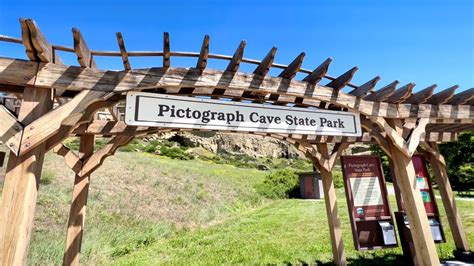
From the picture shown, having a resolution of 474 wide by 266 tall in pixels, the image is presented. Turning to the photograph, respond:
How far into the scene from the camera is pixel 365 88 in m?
3.94

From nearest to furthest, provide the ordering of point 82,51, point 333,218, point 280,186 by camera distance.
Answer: point 82,51
point 333,218
point 280,186

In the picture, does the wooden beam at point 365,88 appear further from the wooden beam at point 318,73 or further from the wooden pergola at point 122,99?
the wooden beam at point 318,73

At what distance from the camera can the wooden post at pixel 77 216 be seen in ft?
13.5

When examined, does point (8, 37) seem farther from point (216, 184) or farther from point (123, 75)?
point (216, 184)

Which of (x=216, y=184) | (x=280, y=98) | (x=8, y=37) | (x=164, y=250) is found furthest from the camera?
(x=216, y=184)

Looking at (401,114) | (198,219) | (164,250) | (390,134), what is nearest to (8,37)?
(390,134)

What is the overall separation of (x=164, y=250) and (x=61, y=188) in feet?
21.0

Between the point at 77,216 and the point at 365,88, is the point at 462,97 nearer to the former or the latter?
the point at 365,88

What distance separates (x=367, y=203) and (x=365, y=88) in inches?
104

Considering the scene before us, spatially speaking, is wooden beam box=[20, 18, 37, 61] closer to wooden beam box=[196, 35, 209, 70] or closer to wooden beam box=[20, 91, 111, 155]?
wooden beam box=[20, 91, 111, 155]

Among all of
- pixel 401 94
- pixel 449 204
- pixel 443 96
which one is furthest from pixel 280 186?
pixel 401 94

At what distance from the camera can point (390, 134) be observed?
416 cm

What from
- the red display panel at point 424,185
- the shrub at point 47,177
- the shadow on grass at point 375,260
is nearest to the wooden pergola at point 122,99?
the shadow on grass at point 375,260

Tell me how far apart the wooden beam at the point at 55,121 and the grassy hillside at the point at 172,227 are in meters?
4.43
